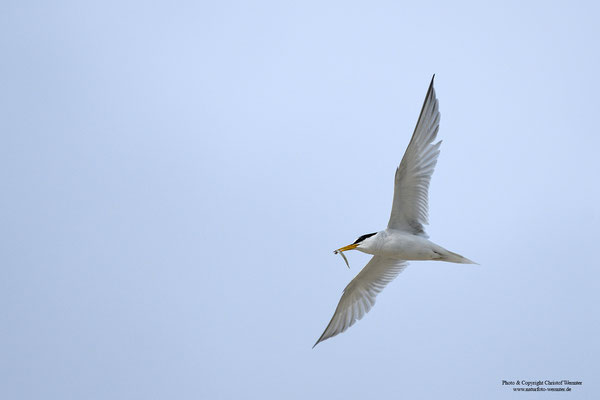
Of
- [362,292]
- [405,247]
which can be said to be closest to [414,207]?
[405,247]

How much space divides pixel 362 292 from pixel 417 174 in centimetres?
190

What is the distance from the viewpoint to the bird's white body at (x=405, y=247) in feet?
20.2

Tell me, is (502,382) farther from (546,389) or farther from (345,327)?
(345,327)

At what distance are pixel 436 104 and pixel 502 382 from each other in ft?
10.6

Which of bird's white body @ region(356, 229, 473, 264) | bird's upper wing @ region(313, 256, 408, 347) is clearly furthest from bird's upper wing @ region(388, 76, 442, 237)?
bird's upper wing @ region(313, 256, 408, 347)

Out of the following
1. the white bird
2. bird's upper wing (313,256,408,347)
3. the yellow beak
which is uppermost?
the white bird

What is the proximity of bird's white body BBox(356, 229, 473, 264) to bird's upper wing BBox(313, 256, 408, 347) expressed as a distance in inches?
34.4

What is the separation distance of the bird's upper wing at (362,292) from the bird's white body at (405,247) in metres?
0.87

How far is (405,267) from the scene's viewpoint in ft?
23.9

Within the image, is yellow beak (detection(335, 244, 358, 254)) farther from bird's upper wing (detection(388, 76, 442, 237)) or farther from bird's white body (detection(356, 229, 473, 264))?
bird's upper wing (detection(388, 76, 442, 237))

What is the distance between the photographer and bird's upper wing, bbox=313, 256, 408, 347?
7246 mm

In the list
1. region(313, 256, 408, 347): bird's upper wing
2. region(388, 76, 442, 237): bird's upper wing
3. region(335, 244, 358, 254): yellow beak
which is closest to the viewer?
region(388, 76, 442, 237): bird's upper wing

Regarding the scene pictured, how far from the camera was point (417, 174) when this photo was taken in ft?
20.6

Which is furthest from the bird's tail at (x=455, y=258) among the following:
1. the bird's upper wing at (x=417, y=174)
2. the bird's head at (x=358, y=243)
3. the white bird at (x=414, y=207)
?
the bird's head at (x=358, y=243)
